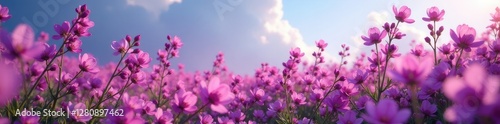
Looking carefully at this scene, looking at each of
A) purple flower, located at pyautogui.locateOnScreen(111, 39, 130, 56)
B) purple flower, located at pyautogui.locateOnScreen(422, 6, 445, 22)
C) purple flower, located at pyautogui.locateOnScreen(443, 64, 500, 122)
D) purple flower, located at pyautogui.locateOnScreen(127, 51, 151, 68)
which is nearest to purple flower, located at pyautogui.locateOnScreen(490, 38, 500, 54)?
purple flower, located at pyautogui.locateOnScreen(422, 6, 445, 22)

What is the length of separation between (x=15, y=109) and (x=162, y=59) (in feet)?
6.36

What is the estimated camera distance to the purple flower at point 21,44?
2020 mm

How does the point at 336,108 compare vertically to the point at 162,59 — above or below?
below

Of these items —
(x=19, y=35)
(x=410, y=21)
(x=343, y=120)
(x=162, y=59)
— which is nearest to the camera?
(x=19, y=35)

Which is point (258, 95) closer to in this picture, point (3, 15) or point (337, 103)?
point (337, 103)

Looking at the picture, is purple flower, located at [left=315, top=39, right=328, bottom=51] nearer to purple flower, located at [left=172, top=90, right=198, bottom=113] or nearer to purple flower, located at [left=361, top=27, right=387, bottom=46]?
purple flower, located at [left=361, top=27, right=387, bottom=46]

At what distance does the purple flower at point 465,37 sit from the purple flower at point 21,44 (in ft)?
9.61

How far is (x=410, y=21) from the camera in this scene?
3305 millimetres

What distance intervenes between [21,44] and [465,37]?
3051 mm

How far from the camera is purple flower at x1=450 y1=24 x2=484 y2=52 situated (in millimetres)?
2910

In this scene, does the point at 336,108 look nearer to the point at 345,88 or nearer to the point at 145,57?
the point at 345,88

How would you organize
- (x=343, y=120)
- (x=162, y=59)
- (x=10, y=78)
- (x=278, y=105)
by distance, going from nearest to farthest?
(x=10, y=78), (x=343, y=120), (x=278, y=105), (x=162, y=59)

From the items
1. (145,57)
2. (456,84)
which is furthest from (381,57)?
(456,84)

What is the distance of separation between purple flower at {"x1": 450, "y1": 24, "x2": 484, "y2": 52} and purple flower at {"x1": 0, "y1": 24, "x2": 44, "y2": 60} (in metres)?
2.93
